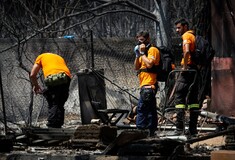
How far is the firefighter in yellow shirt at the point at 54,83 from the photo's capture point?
11414mm

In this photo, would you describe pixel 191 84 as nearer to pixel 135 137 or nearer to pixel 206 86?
pixel 135 137

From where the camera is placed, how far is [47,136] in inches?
372

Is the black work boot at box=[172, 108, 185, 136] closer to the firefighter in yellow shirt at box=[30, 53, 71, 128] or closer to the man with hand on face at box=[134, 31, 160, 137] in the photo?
the man with hand on face at box=[134, 31, 160, 137]

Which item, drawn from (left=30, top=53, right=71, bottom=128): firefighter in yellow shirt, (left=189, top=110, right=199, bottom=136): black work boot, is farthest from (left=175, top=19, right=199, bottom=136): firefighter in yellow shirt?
(left=30, top=53, right=71, bottom=128): firefighter in yellow shirt

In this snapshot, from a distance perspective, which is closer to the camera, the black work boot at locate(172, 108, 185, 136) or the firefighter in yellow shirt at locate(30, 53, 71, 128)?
the black work boot at locate(172, 108, 185, 136)

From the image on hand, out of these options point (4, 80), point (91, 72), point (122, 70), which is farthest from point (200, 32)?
point (4, 80)

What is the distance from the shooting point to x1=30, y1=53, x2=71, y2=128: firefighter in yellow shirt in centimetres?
1141

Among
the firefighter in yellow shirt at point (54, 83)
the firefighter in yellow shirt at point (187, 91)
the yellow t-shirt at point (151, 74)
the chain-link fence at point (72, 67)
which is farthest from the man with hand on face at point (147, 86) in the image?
the chain-link fence at point (72, 67)

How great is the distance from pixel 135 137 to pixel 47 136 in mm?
1921

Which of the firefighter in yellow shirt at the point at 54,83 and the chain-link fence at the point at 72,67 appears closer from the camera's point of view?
the firefighter in yellow shirt at the point at 54,83

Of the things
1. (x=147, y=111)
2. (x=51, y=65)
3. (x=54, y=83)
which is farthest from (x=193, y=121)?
(x=51, y=65)

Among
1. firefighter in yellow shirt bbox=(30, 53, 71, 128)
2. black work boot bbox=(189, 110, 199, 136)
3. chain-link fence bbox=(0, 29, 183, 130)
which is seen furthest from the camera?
chain-link fence bbox=(0, 29, 183, 130)

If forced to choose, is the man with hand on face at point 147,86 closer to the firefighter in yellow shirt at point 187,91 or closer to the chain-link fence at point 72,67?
the firefighter in yellow shirt at point 187,91

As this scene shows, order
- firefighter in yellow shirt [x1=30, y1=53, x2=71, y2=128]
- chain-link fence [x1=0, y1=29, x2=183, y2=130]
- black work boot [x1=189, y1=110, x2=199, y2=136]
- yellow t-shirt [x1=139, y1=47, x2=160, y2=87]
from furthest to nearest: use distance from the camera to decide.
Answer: chain-link fence [x1=0, y1=29, x2=183, y2=130] → firefighter in yellow shirt [x1=30, y1=53, x2=71, y2=128] → yellow t-shirt [x1=139, y1=47, x2=160, y2=87] → black work boot [x1=189, y1=110, x2=199, y2=136]
